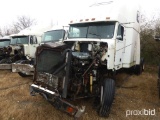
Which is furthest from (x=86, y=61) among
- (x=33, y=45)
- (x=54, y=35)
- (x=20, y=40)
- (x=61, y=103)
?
(x=20, y=40)

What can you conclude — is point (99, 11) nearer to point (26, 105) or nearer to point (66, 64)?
point (66, 64)

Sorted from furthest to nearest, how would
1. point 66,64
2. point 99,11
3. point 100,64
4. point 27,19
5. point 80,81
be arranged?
point 27,19 < point 99,11 < point 100,64 < point 80,81 < point 66,64

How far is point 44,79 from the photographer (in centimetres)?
519

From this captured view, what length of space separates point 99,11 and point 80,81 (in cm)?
293

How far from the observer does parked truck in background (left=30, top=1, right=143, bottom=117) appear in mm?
4797

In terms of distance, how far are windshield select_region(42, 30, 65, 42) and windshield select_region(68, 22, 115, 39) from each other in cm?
354

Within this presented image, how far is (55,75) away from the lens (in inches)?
193

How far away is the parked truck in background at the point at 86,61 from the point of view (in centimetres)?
480

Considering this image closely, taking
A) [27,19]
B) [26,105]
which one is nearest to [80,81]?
[26,105]

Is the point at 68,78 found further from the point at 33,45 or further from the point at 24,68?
the point at 33,45

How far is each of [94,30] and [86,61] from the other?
1.67 meters

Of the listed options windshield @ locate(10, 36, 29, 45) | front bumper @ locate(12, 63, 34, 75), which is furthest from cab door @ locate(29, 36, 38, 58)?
front bumper @ locate(12, 63, 34, 75)

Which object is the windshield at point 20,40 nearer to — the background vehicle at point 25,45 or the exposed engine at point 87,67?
the background vehicle at point 25,45

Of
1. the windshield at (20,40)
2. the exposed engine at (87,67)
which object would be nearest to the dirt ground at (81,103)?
the exposed engine at (87,67)
